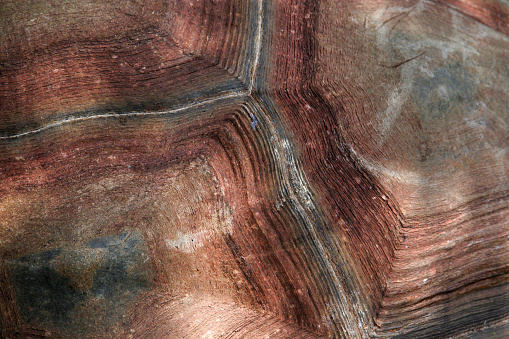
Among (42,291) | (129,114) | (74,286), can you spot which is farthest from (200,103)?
(42,291)

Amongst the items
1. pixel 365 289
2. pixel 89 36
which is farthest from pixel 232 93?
pixel 365 289

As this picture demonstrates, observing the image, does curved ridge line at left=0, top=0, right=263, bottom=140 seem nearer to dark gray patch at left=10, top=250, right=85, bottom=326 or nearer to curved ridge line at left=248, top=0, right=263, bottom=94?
curved ridge line at left=248, top=0, right=263, bottom=94

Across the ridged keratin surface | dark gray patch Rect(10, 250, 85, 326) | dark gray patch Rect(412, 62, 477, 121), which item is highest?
dark gray patch Rect(412, 62, 477, 121)

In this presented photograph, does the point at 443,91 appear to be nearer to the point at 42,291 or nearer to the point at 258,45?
the point at 258,45

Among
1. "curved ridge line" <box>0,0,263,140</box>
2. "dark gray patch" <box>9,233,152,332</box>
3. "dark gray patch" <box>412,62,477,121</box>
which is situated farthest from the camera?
"dark gray patch" <box>412,62,477,121</box>

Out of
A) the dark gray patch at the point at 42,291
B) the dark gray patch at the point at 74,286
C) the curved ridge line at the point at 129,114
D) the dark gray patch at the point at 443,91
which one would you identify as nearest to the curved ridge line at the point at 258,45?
the curved ridge line at the point at 129,114

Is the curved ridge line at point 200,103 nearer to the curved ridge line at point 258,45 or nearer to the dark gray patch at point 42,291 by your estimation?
the curved ridge line at point 258,45

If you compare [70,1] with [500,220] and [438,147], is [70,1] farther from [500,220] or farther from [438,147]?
[500,220]

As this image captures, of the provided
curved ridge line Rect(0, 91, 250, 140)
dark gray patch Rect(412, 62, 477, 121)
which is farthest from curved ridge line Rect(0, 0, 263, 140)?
dark gray patch Rect(412, 62, 477, 121)
